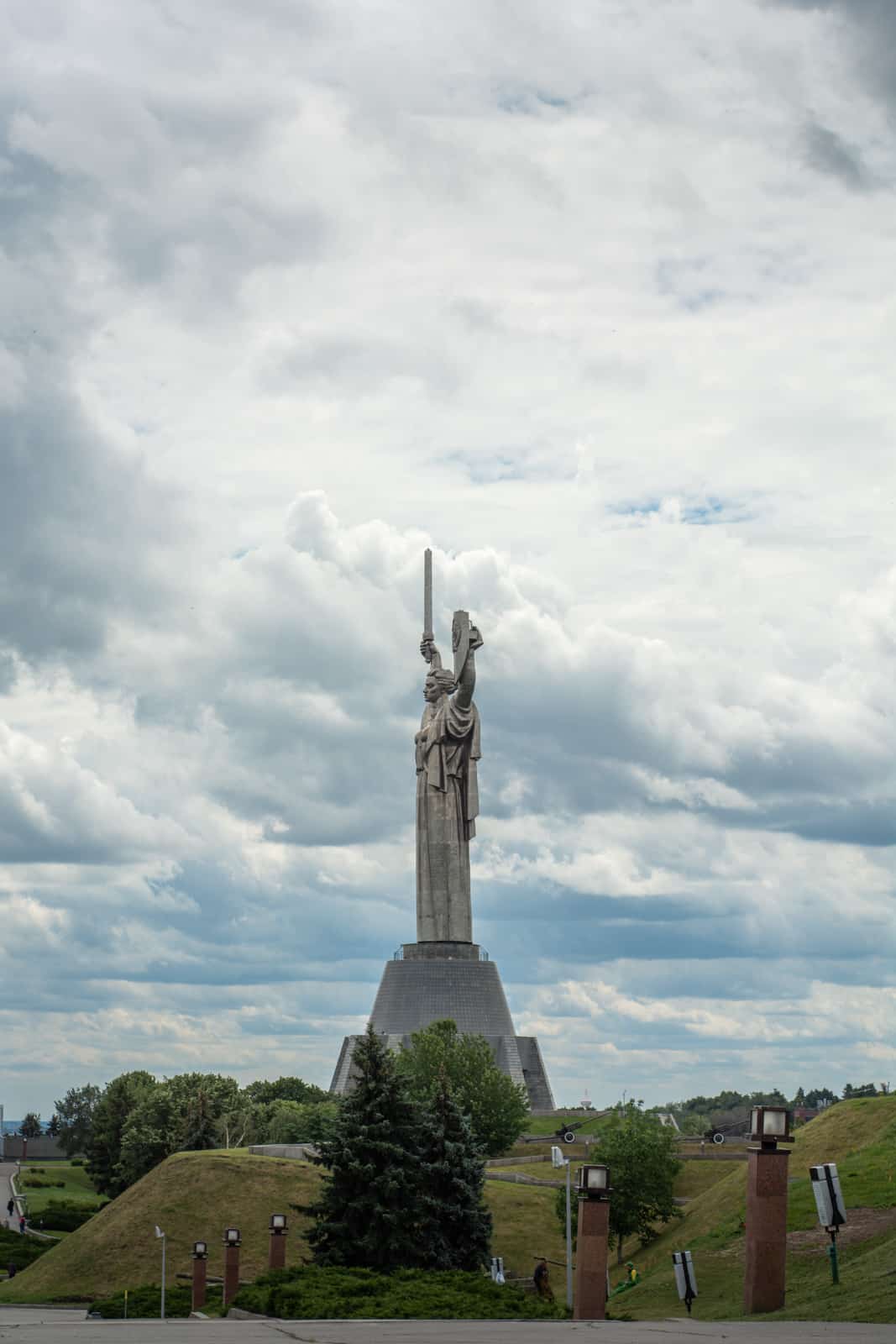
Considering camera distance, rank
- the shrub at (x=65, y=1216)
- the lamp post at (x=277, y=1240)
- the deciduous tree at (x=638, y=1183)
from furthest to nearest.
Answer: the shrub at (x=65, y=1216), the deciduous tree at (x=638, y=1183), the lamp post at (x=277, y=1240)

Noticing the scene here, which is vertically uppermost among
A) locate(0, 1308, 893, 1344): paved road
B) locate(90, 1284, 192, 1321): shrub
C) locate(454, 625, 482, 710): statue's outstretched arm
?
locate(454, 625, 482, 710): statue's outstretched arm

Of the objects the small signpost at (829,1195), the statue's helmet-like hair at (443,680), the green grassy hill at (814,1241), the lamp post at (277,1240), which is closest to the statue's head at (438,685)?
the statue's helmet-like hair at (443,680)

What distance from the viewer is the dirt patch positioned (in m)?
27.4

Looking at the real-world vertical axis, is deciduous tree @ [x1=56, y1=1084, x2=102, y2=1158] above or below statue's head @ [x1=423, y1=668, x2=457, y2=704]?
below

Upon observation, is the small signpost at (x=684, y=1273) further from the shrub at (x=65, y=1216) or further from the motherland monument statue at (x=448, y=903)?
the shrub at (x=65, y=1216)

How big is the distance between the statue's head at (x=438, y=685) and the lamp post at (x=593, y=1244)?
49.2 metres

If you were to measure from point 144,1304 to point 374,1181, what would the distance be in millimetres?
9870

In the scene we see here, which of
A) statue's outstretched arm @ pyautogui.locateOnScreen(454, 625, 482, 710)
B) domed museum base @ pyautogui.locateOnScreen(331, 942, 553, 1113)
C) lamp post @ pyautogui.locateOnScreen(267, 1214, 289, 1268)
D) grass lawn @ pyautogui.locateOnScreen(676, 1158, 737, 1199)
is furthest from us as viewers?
statue's outstretched arm @ pyautogui.locateOnScreen(454, 625, 482, 710)

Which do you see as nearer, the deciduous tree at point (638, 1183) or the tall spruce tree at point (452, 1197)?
the tall spruce tree at point (452, 1197)

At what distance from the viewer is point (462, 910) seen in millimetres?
70312

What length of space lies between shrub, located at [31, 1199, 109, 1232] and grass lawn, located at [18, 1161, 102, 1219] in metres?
1.00

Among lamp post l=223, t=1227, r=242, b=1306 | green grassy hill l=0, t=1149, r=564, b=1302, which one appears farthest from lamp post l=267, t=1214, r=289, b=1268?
green grassy hill l=0, t=1149, r=564, b=1302

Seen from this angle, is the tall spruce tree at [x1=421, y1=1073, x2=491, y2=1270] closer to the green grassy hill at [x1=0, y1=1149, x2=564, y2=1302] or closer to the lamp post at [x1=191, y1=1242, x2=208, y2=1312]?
the lamp post at [x1=191, y1=1242, x2=208, y2=1312]

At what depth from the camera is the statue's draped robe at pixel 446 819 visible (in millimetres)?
70062
